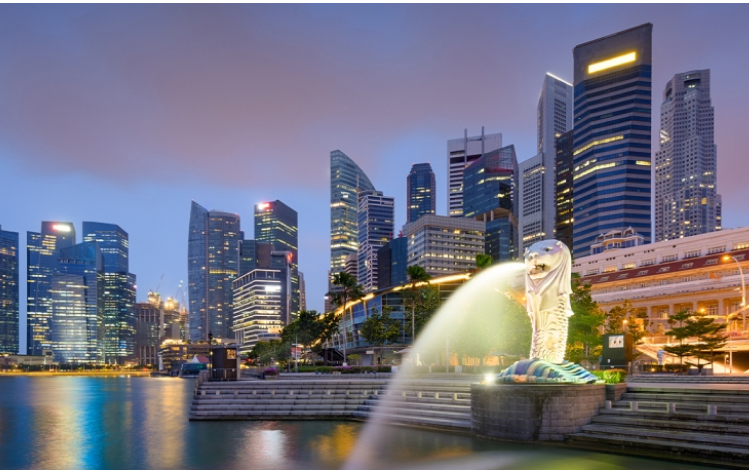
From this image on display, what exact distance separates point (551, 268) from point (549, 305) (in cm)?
159

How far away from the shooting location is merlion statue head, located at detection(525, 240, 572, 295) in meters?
23.8

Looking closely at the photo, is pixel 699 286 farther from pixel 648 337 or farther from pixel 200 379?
pixel 200 379

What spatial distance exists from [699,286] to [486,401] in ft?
204

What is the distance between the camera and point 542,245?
79.6 feet

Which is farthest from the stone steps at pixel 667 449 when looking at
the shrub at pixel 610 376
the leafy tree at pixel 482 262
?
the leafy tree at pixel 482 262

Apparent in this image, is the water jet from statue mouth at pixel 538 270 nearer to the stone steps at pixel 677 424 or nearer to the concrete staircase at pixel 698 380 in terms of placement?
the stone steps at pixel 677 424

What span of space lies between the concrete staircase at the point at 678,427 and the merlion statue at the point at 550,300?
10.3 feet

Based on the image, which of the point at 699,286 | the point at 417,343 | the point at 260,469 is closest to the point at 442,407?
the point at 260,469

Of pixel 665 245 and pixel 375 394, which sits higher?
pixel 665 245

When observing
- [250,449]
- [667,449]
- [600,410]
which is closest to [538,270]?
[600,410]

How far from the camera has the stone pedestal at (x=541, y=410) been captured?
2119 centimetres

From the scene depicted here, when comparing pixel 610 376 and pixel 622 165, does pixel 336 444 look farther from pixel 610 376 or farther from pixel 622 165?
pixel 622 165

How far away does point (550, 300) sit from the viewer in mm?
23703

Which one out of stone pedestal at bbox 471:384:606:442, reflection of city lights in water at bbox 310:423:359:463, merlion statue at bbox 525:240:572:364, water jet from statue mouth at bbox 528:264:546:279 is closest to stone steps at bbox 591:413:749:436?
stone pedestal at bbox 471:384:606:442
